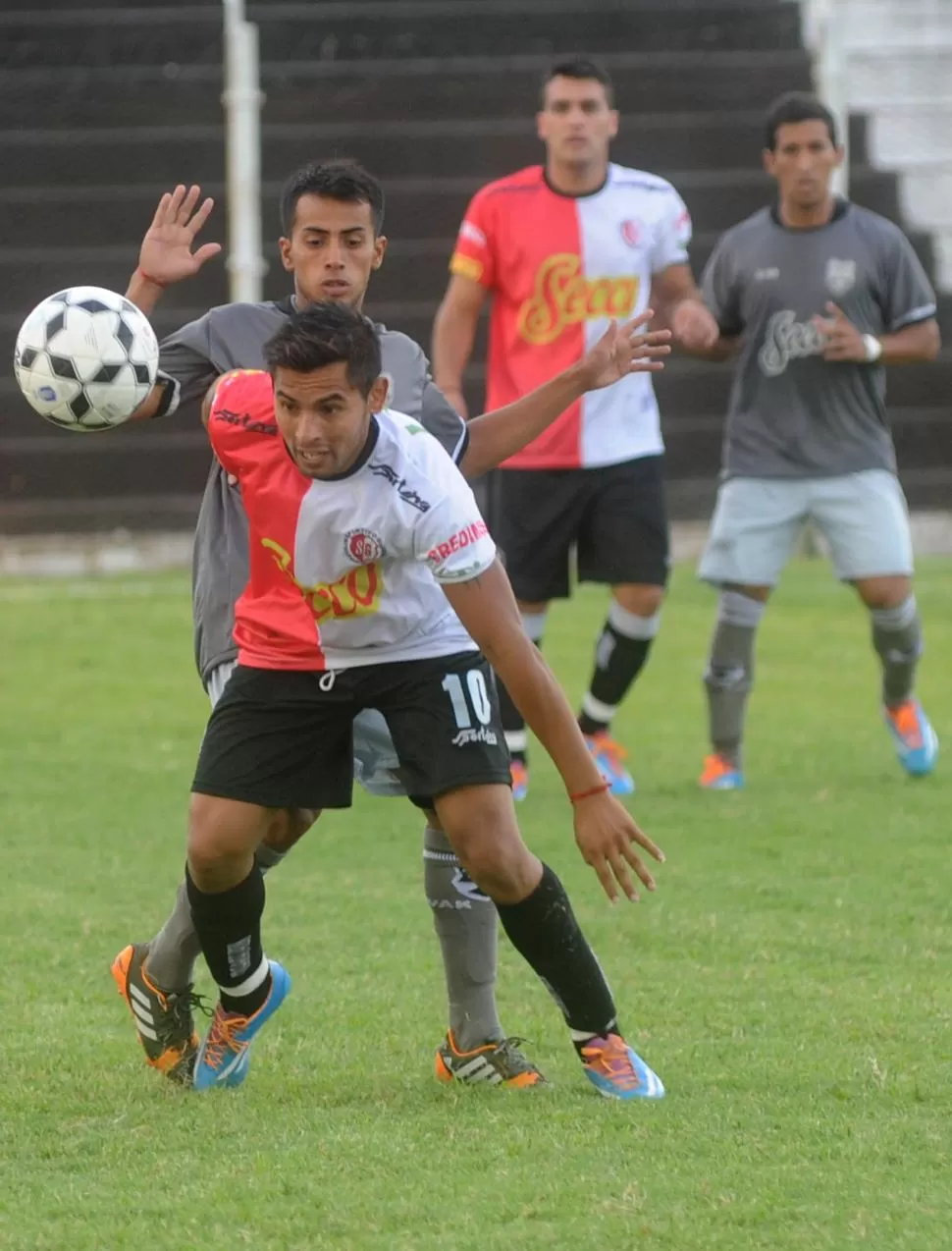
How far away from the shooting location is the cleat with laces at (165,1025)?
452 cm

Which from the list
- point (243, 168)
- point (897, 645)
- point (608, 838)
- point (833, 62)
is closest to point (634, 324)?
point (608, 838)

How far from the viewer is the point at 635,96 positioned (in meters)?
16.1

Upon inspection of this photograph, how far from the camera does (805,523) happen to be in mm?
8023

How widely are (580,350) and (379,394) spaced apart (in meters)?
3.87

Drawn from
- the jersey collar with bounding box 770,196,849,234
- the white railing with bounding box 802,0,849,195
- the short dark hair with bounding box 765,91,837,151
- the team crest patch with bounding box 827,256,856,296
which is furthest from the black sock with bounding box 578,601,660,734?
the white railing with bounding box 802,0,849,195

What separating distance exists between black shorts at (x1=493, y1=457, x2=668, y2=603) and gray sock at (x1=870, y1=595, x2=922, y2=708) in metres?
0.84

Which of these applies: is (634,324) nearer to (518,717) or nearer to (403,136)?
(518,717)

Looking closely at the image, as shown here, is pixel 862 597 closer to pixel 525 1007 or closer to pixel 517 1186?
pixel 525 1007

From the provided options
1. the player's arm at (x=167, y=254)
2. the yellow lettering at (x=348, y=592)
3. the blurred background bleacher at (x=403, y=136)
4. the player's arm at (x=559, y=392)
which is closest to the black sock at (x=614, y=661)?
the player's arm at (x=559, y=392)

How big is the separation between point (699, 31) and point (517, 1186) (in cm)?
1407

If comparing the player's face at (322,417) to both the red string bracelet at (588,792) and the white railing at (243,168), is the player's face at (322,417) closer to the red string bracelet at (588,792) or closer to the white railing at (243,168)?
the red string bracelet at (588,792)

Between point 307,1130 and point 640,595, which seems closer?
point 307,1130

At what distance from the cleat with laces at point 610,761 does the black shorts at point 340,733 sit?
361cm

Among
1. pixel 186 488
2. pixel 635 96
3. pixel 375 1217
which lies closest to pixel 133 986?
pixel 375 1217
